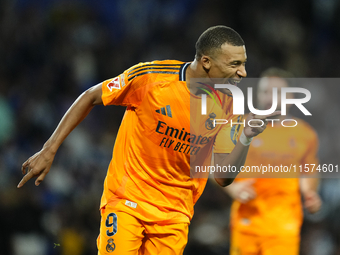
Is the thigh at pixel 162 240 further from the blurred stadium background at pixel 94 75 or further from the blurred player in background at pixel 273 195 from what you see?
the blurred stadium background at pixel 94 75

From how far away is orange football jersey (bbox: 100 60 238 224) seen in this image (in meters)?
2.98

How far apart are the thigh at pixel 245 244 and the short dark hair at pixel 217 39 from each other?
2.34 metres

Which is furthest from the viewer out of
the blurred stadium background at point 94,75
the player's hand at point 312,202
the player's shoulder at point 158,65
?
the blurred stadium background at point 94,75

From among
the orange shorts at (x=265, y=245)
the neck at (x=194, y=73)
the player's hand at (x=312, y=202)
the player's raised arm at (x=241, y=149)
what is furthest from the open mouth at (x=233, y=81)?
the orange shorts at (x=265, y=245)

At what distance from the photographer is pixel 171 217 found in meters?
3.07

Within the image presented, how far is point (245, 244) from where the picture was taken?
453 centimetres

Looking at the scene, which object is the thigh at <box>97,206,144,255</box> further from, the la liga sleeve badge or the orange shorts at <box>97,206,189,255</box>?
the la liga sleeve badge

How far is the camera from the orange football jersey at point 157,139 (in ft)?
9.78

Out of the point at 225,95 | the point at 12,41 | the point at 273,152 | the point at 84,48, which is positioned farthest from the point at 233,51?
the point at 12,41

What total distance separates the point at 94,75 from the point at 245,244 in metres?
4.24

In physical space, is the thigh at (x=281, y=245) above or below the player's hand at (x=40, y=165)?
below

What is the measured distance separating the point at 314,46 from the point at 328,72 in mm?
619

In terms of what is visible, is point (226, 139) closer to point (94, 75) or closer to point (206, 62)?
point (206, 62)

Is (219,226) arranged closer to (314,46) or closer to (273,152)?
(273,152)
